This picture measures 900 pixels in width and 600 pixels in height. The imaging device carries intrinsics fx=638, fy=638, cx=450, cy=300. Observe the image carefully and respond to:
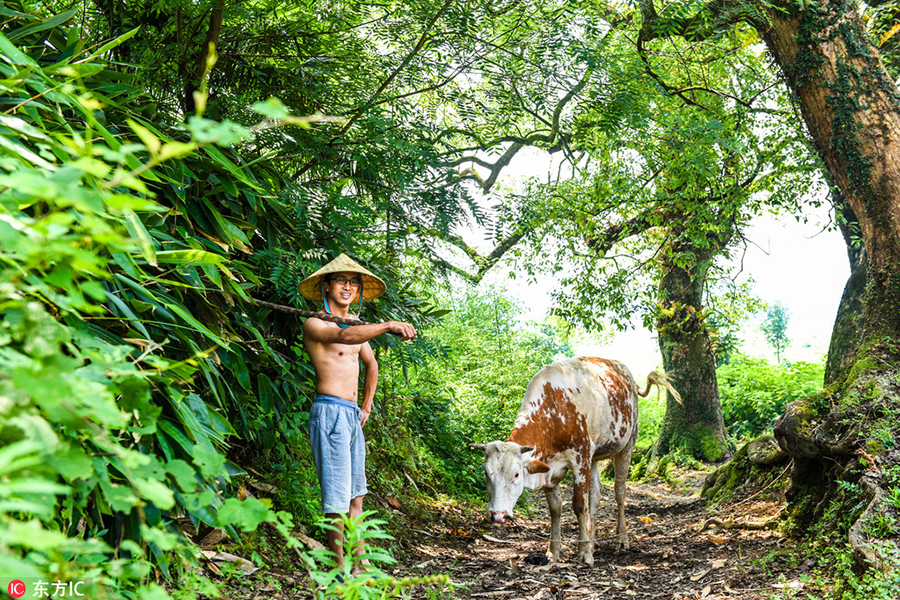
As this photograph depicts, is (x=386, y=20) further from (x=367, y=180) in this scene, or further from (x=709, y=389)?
(x=709, y=389)

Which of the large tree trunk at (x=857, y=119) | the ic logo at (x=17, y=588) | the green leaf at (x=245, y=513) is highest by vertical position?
the large tree trunk at (x=857, y=119)

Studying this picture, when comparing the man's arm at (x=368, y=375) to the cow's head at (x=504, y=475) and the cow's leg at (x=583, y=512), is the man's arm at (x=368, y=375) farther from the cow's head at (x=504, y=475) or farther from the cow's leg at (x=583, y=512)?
the cow's leg at (x=583, y=512)

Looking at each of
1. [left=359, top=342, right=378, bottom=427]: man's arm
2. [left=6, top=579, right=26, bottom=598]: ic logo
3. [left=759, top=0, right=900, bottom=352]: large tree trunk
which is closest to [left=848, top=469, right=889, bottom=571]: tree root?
[left=759, top=0, right=900, bottom=352]: large tree trunk

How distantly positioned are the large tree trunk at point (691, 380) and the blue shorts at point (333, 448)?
7.96 meters

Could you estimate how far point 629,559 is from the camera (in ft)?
18.1

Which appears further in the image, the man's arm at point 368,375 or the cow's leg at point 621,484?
the cow's leg at point 621,484

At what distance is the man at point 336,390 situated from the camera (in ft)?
12.8

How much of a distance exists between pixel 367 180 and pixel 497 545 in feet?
12.9

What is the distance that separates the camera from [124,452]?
3.92ft

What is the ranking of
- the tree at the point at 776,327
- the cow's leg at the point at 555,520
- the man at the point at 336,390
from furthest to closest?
the tree at the point at 776,327
the cow's leg at the point at 555,520
the man at the point at 336,390

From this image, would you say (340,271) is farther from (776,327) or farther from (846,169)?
(776,327)

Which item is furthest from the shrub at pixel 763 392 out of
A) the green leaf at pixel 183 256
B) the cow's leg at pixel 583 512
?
the green leaf at pixel 183 256

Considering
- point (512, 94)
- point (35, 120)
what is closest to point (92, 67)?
point (35, 120)

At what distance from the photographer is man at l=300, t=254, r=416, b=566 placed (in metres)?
3.91
